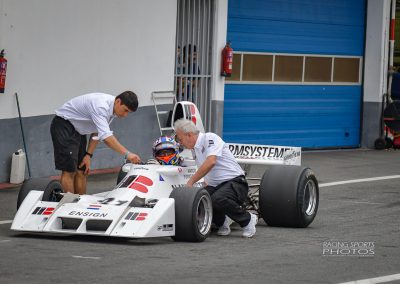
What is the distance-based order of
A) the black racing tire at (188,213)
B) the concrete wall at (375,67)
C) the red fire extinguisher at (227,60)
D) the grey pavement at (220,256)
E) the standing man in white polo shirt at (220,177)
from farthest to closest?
the concrete wall at (375,67), the red fire extinguisher at (227,60), the standing man in white polo shirt at (220,177), the black racing tire at (188,213), the grey pavement at (220,256)

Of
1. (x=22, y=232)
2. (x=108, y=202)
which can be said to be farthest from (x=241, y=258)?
(x=22, y=232)

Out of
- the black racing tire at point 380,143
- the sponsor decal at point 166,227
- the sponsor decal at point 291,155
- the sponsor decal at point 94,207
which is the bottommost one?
the black racing tire at point 380,143

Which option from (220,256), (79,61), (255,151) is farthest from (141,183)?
(79,61)

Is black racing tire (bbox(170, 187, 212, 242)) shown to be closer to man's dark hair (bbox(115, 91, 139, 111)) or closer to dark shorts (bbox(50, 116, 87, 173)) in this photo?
man's dark hair (bbox(115, 91, 139, 111))

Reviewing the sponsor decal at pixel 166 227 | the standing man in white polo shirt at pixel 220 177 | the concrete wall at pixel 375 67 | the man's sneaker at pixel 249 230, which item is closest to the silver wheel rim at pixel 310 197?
the standing man in white polo shirt at pixel 220 177

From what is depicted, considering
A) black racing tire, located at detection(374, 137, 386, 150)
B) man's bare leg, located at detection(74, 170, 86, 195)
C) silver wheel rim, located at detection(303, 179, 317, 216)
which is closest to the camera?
man's bare leg, located at detection(74, 170, 86, 195)

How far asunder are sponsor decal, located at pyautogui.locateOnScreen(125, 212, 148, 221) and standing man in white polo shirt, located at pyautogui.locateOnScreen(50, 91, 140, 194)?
1200 mm

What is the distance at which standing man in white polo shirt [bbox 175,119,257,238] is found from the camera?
11094 millimetres

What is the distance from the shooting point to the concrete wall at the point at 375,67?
907 inches

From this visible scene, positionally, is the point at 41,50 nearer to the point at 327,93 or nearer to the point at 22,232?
the point at 22,232

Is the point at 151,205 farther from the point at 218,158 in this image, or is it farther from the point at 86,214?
the point at 218,158

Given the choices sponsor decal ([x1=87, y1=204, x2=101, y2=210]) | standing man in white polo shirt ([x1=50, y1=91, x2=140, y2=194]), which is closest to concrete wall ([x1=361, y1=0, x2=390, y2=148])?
standing man in white polo shirt ([x1=50, y1=91, x2=140, y2=194])

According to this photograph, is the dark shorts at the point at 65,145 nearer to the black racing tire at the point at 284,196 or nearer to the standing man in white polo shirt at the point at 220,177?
the standing man in white polo shirt at the point at 220,177

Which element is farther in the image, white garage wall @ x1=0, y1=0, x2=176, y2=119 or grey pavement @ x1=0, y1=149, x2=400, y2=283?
white garage wall @ x1=0, y1=0, x2=176, y2=119
